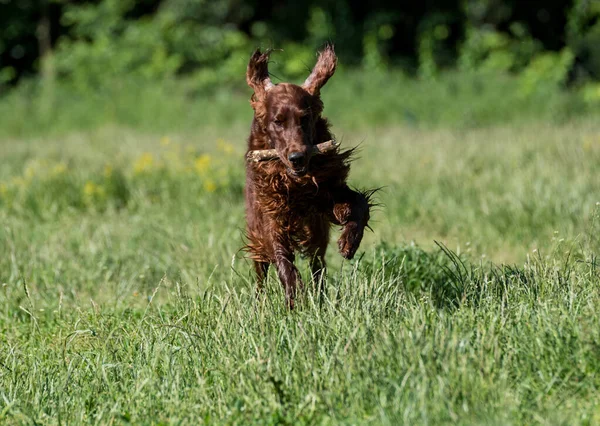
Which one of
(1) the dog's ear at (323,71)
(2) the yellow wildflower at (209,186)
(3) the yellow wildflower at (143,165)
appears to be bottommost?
(3) the yellow wildflower at (143,165)

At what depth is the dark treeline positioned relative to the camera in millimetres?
20047

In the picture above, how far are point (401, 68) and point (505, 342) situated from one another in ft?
57.3

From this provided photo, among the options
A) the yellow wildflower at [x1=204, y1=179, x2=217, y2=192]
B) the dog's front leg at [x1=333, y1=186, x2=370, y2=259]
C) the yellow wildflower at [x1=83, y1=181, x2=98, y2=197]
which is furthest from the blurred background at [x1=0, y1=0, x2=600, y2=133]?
the dog's front leg at [x1=333, y1=186, x2=370, y2=259]

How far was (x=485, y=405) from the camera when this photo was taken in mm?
2891

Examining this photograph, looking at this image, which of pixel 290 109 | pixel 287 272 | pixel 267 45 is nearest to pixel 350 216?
pixel 287 272

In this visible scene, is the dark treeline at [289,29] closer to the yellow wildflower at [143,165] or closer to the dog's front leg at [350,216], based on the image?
the yellow wildflower at [143,165]

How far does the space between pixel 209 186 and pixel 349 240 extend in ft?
13.0

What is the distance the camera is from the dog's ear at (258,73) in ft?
14.5

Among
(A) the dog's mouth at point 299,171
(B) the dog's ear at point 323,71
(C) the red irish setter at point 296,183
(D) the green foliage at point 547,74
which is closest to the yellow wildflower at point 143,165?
(C) the red irish setter at point 296,183

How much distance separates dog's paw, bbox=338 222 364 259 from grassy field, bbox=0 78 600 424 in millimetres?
122

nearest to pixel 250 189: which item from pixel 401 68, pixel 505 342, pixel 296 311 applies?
pixel 296 311

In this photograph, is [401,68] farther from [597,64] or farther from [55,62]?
[55,62]

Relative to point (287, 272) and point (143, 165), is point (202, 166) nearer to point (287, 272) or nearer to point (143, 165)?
point (143, 165)

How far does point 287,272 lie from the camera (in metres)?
4.20
